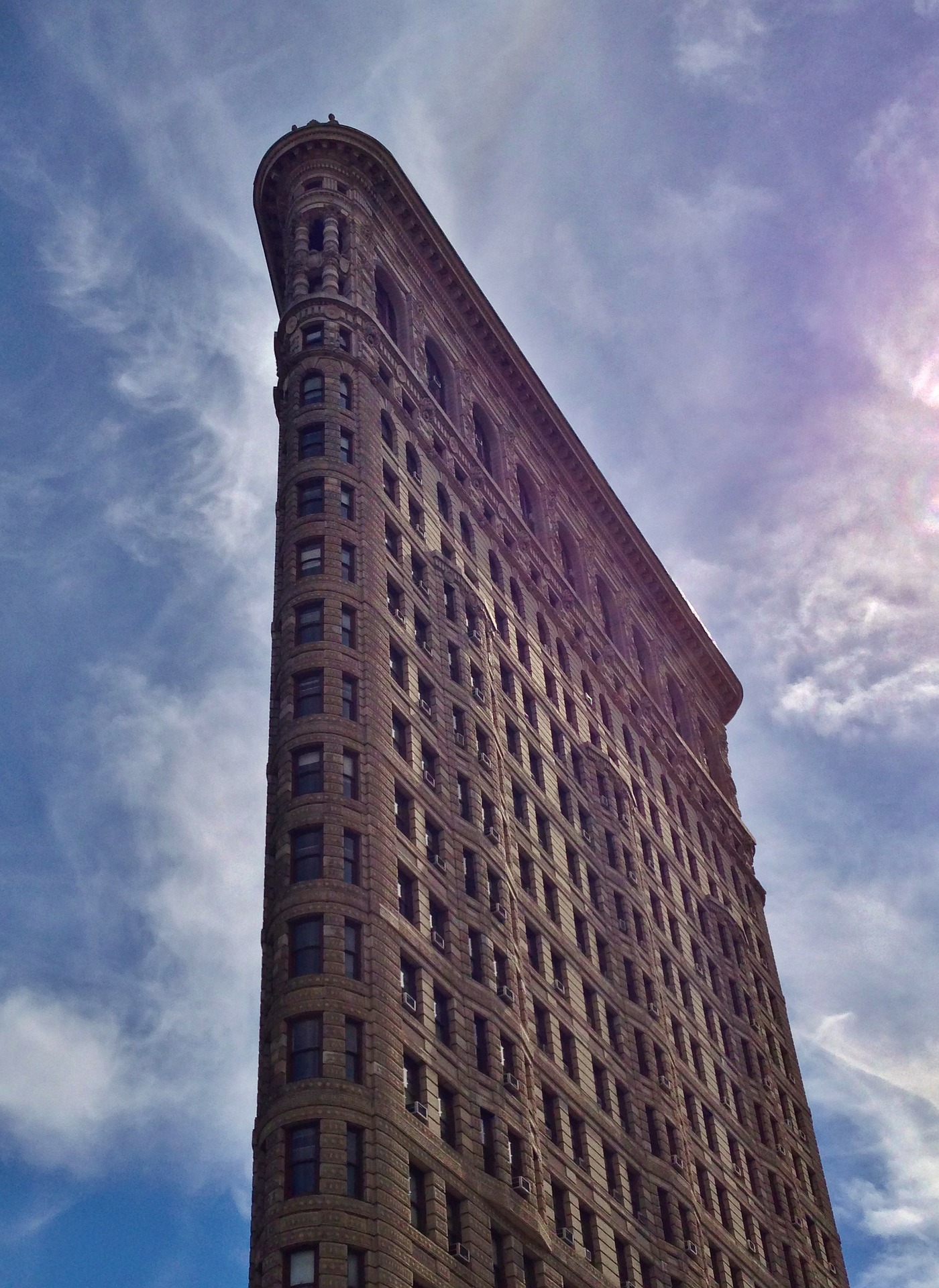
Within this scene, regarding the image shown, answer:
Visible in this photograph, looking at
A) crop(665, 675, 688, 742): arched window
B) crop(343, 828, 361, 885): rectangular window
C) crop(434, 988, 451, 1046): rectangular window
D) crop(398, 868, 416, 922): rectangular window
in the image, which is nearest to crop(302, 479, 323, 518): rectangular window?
crop(343, 828, 361, 885): rectangular window

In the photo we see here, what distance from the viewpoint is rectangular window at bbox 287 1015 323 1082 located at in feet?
→ 182

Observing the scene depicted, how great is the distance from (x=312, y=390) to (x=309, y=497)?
8.83 m

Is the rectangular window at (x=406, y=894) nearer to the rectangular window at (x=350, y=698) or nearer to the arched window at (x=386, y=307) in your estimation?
the rectangular window at (x=350, y=698)

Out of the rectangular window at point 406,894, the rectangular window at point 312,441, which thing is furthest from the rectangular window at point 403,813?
the rectangular window at point 312,441

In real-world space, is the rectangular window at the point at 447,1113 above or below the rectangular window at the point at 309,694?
below

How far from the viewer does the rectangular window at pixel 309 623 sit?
232 feet

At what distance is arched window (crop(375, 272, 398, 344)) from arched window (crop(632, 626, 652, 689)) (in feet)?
103

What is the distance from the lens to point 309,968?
192 ft

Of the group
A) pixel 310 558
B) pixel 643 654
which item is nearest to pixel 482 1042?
pixel 310 558

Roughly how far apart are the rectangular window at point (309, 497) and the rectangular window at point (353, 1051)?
27323mm

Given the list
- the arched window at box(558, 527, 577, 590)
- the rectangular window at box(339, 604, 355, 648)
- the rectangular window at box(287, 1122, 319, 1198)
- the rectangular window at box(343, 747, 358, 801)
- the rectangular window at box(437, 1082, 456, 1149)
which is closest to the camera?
the rectangular window at box(287, 1122, 319, 1198)

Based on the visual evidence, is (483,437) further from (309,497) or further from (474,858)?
(474,858)

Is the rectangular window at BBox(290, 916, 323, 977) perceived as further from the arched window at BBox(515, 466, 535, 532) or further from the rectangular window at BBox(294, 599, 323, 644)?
the arched window at BBox(515, 466, 535, 532)

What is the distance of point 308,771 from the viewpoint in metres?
65.2
